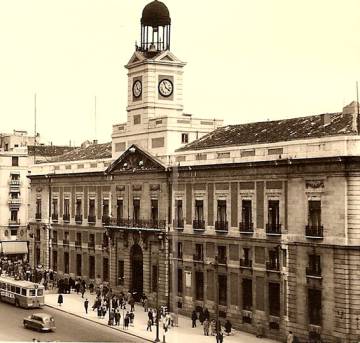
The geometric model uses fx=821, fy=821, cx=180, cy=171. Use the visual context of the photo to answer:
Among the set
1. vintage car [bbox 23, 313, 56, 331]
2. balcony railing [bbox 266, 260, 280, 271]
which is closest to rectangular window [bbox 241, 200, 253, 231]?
balcony railing [bbox 266, 260, 280, 271]

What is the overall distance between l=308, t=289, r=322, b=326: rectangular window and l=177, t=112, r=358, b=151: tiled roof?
30.3 ft

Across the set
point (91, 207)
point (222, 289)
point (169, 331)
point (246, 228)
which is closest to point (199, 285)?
point (222, 289)

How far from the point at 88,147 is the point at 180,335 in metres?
36.4

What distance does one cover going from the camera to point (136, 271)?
64.7 meters

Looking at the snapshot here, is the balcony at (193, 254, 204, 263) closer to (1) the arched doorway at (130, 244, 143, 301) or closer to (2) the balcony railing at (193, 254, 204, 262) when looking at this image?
(2) the balcony railing at (193, 254, 204, 262)

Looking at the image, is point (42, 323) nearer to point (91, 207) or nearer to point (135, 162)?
point (135, 162)

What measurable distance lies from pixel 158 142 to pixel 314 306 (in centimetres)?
2126

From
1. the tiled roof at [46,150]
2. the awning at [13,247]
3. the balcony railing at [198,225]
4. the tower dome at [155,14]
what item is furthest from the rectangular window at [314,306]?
the tiled roof at [46,150]

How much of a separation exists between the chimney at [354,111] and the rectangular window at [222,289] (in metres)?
13.4

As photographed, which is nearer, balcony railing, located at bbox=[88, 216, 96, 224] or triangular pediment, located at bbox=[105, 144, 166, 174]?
triangular pediment, located at bbox=[105, 144, 166, 174]

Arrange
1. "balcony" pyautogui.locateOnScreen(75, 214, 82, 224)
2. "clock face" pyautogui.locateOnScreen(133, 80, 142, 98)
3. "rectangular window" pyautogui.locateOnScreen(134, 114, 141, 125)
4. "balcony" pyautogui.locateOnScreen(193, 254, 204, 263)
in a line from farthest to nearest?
"balcony" pyautogui.locateOnScreen(75, 214, 82, 224) → "clock face" pyautogui.locateOnScreen(133, 80, 142, 98) → "rectangular window" pyautogui.locateOnScreen(134, 114, 141, 125) → "balcony" pyautogui.locateOnScreen(193, 254, 204, 263)

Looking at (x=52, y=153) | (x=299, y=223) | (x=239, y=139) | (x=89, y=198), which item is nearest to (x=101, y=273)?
(x=89, y=198)

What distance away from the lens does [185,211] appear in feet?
191

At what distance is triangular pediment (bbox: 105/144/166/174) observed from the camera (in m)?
61.7
